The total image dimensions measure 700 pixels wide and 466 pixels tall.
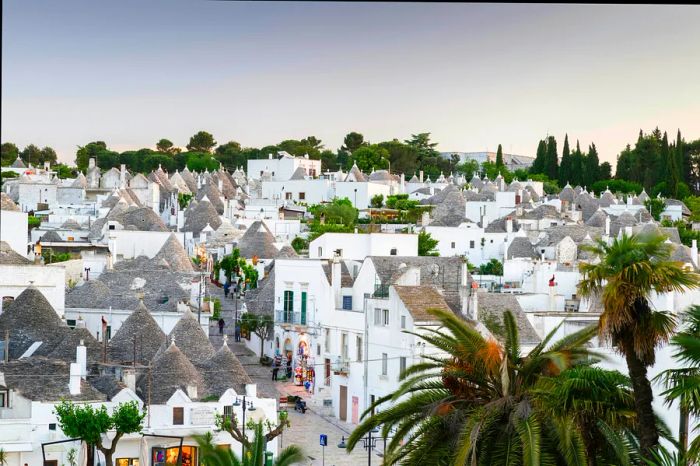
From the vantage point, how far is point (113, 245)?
37156mm

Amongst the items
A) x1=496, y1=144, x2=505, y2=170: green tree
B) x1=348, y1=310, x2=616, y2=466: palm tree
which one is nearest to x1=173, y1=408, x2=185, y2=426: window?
x1=348, y1=310, x2=616, y2=466: palm tree

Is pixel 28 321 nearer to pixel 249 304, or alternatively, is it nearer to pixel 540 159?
pixel 249 304

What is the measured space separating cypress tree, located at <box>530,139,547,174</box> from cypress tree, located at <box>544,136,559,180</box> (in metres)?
0.30

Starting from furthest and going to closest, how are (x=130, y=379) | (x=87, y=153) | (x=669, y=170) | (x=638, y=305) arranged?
(x=87, y=153) < (x=669, y=170) < (x=130, y=379) < (x=638, y=305)

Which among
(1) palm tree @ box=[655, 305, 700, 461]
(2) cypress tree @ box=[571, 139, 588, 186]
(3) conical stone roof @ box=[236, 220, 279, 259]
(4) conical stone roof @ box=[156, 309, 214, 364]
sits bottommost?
(4) conical stone roof @ box=[156, 309, 214, 364]

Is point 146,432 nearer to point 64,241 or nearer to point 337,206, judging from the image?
point 64,241

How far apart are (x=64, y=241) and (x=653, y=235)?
3086cm

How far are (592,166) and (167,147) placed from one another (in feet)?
78.1

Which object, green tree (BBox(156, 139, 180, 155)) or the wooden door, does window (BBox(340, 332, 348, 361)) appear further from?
green tree (BBox(156, 139, 180, 155))

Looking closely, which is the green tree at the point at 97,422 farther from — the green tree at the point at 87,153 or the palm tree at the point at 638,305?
the green tree at the point at 87,153

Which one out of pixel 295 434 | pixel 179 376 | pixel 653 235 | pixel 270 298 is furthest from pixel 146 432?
pixel 653 235

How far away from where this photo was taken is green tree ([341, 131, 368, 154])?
250 ft

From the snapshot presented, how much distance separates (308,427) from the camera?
22.6 metres

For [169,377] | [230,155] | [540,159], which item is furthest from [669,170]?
[169,377]
